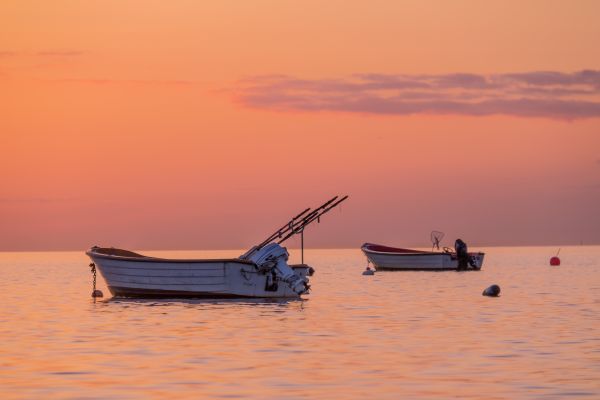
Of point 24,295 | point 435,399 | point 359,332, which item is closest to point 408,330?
point 359,332

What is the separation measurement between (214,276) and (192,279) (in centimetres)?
116

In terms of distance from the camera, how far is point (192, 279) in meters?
55.2

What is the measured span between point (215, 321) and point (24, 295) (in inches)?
1272

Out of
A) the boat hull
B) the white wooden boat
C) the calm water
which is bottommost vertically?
the calm water

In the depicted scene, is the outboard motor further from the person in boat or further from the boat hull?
the person in boat

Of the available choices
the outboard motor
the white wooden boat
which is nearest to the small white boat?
the outboard motor

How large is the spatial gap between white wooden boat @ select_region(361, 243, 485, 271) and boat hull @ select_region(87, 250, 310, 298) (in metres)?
57.8

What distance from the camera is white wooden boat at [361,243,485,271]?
113 metres

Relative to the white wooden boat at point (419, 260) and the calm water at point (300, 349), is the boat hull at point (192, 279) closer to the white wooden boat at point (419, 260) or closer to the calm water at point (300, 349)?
the calm water at point (300, 349)

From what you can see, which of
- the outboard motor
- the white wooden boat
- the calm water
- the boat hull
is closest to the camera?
the calm water

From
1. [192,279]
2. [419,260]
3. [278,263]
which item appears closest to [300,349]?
[278,263]

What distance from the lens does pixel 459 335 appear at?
38.5 m

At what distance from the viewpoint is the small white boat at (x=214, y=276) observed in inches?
2142

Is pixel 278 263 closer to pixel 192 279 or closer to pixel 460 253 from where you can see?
pixel 192 279
